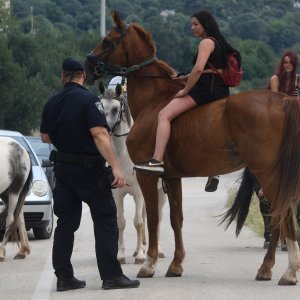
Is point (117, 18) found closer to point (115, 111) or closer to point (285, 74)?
point (115, 111)

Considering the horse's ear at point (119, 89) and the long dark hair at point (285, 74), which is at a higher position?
the long dark hair at point (285, 74)

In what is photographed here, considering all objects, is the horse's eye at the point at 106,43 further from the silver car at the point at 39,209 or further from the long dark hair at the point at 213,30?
the silver car at the point at 39,209

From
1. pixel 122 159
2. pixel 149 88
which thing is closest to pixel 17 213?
pixel 122 159

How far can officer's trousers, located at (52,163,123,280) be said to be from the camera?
448 inches

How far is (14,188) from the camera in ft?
49.6

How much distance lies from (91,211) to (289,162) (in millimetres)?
2028

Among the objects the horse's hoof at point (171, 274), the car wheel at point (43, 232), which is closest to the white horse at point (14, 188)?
the car wheel at point (43, 232)

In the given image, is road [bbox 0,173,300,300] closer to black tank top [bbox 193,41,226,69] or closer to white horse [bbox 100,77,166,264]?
white horse [bbox 100,77,166,264]

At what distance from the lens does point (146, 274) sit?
12.4 metres

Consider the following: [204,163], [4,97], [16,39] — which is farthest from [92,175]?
[16,39]

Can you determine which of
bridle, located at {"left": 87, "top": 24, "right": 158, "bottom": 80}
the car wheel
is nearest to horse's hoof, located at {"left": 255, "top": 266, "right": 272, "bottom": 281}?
bridle, located at {"left": 87, "top": 24, "right": 158, "bottom": 80}

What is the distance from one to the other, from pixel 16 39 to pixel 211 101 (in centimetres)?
6192

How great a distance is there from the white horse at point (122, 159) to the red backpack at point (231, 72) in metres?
2.66

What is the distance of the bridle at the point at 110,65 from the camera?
42.4ft
